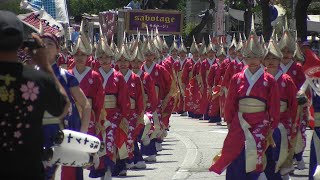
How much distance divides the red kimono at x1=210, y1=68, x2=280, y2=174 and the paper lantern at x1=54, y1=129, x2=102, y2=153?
383 cm

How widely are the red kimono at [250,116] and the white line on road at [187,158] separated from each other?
95.2 inches

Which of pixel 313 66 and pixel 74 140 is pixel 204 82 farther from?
pixel 74 140

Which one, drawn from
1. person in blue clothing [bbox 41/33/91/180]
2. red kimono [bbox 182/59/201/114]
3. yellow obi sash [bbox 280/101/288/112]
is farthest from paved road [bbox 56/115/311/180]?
person in blue clothing [bbox 41/33/91/180]

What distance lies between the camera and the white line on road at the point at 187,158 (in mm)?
12367

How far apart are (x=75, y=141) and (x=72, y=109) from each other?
1.91 m

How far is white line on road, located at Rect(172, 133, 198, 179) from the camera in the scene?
12.4 metres

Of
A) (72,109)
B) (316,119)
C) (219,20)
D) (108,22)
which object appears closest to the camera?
(72,109)

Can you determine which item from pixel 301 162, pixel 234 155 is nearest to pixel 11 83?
pixel 234 155

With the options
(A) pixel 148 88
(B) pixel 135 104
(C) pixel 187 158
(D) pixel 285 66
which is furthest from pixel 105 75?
(C) pixel 187 158

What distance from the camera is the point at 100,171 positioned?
11.2 metres

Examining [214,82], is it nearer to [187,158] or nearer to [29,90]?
[187,158]

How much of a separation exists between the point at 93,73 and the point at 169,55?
15.6 m

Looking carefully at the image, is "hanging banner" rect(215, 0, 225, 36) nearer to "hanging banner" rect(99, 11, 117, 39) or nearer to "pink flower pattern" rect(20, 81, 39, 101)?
"hanging banner" rect(99, 11, 117, 39)

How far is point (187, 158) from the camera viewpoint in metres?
14.7
